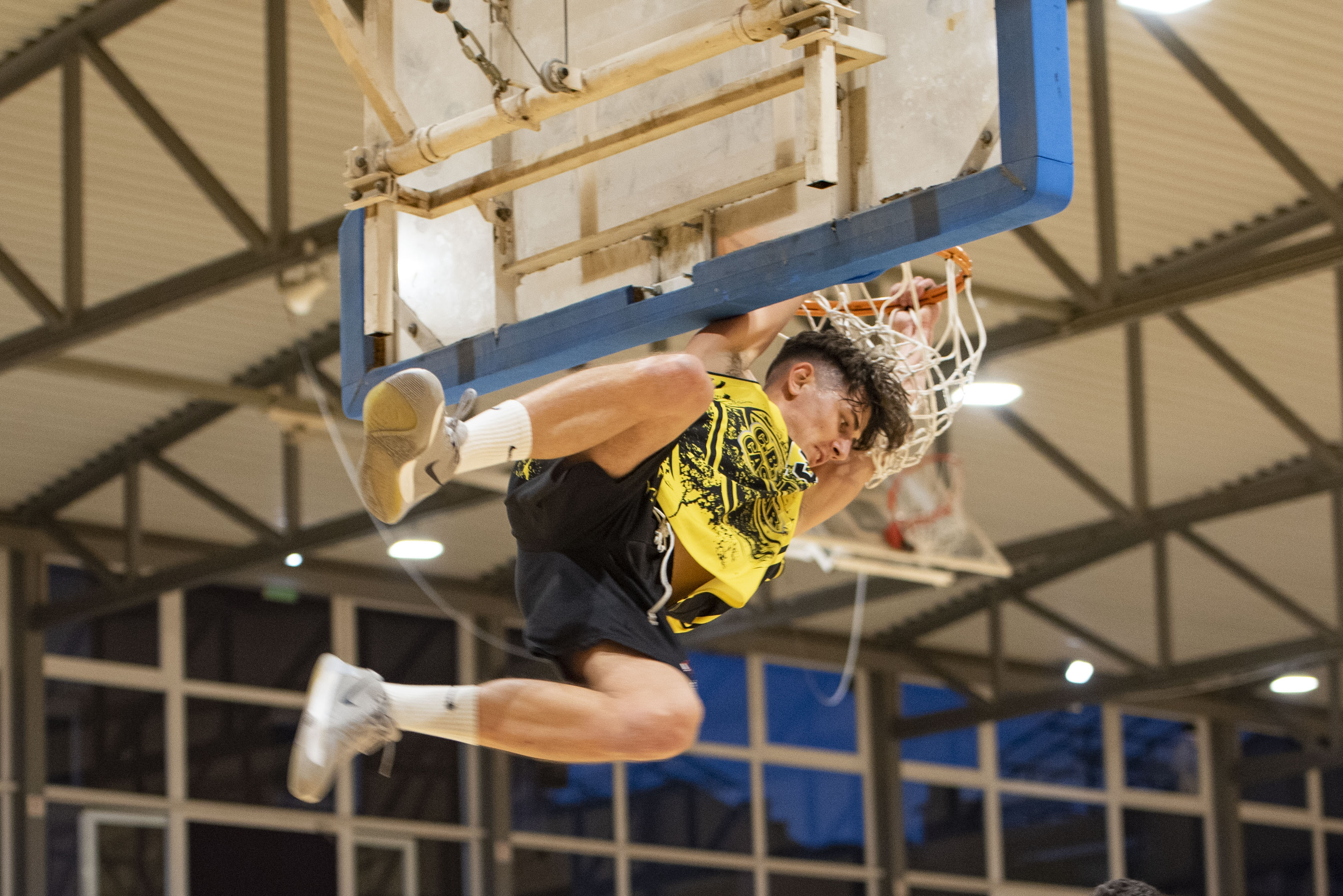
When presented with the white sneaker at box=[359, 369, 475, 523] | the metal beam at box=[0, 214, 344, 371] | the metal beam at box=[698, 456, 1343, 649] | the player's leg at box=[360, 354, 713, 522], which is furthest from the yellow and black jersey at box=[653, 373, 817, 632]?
the metal beam at box=[698, 456, 1343, 649]

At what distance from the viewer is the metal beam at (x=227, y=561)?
13.3 meters

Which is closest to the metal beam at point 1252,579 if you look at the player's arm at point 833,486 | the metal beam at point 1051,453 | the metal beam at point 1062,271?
the metal beam at point 1051,453

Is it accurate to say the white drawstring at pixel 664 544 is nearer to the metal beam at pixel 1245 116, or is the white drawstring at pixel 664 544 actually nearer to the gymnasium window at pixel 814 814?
the metal beam at pixel 1245 116

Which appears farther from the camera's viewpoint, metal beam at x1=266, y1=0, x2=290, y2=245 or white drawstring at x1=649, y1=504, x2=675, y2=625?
metal beam at x1=266, y1=0, x2=290, y2=245

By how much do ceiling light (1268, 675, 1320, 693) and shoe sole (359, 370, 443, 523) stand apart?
15720 mm

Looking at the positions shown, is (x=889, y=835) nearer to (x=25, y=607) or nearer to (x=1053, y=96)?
(x=25, y=607)

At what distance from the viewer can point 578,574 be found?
4.18 meters

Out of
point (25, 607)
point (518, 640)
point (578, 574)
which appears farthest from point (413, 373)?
point (518, 640)

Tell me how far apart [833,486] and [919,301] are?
0.59 metres

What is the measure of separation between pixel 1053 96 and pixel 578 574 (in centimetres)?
145

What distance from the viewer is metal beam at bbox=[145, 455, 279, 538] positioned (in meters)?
13.6

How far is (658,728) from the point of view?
12.7ft

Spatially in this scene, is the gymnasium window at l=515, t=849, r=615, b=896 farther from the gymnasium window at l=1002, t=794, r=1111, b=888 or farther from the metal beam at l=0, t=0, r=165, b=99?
the metal beam at l=0, t=0, r=165, b=99

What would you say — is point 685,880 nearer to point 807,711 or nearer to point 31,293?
point 807,711
